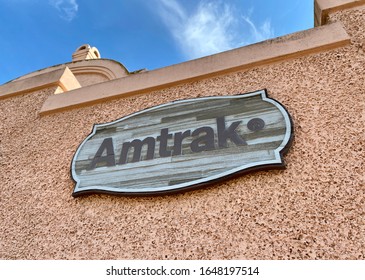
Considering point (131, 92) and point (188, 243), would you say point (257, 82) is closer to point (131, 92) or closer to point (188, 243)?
point (131, 92)

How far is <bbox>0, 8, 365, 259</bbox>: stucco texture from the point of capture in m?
1.50

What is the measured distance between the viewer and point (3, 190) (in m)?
2.37

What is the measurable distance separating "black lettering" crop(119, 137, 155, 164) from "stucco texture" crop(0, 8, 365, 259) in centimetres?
30

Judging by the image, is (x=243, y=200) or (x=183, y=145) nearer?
(x=243, y=200)

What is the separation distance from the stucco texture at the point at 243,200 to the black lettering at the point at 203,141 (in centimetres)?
29

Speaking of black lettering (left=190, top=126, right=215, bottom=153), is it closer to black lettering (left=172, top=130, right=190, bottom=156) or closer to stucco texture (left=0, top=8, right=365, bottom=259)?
black lettering (left=172, top=130, right=190, bottom=156)

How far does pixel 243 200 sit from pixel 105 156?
42.3 inches

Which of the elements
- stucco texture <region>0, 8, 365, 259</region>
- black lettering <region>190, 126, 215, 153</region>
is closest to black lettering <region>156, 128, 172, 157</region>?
black lettering <region>190, 126, 215, 153</region>

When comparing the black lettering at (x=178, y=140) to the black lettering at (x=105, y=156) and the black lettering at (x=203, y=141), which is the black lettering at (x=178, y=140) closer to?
the black lettering at (x=203, y=141)

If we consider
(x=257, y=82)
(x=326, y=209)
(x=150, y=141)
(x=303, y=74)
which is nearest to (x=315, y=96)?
(x=303, y=74)

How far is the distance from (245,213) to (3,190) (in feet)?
6.23

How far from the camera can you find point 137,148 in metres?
2.17

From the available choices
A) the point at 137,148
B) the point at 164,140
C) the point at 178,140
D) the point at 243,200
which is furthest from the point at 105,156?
the point at 243,200

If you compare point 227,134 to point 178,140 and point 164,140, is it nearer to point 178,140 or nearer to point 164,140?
point 178,140
